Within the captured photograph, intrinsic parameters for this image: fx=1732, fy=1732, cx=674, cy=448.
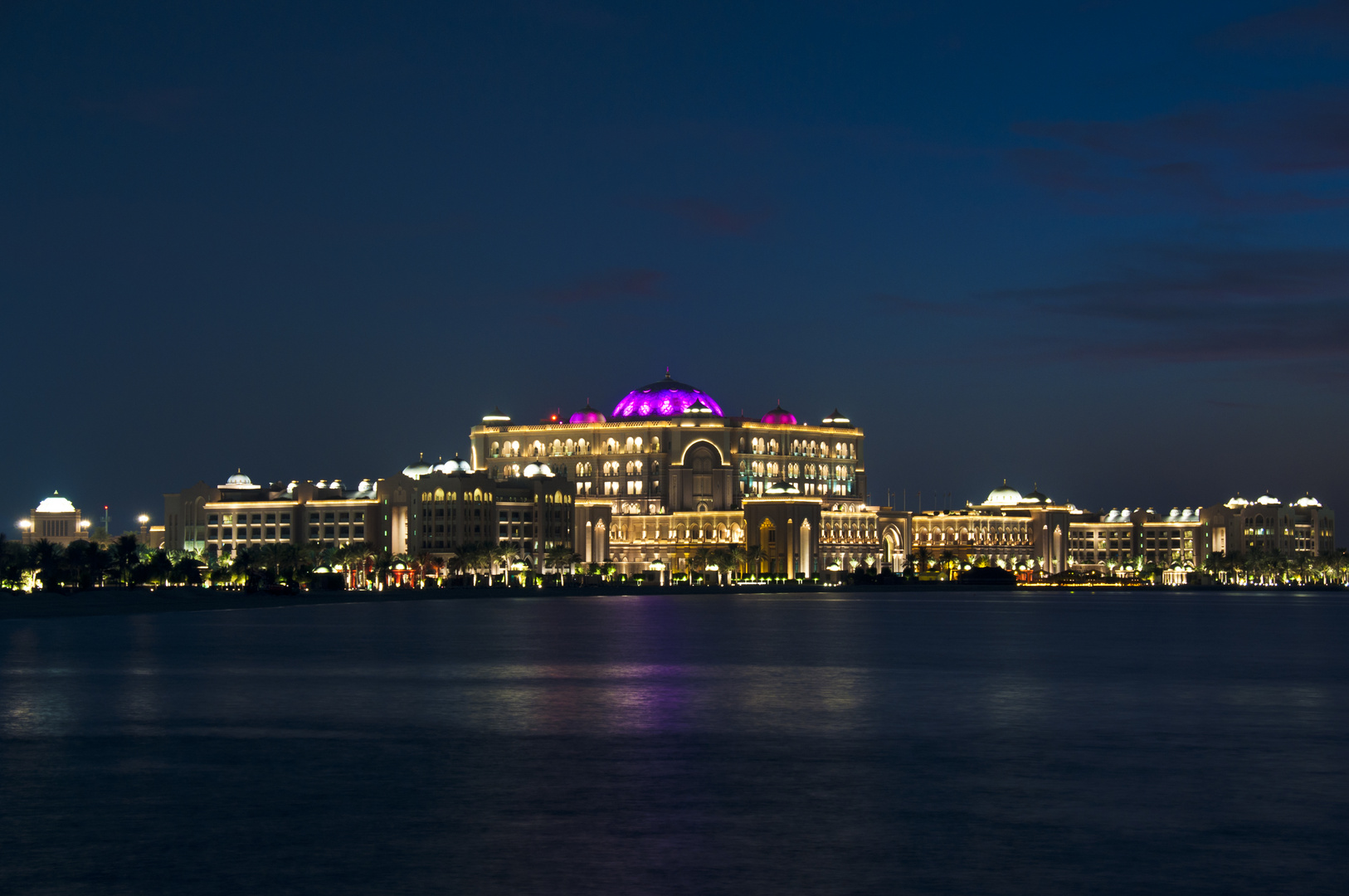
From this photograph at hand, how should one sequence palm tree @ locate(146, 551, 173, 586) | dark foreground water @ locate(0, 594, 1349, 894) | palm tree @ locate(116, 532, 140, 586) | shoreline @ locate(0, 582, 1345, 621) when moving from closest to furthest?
dark foreground water @ locate(0, 594, 1349, 894)
shoreline @ locate(0, 582, 1345, 621)
palm tree @ locate(116, 532, 140, 586)
palm tree @ locate(146, 551, 173, 586)

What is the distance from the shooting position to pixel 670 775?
26.4m

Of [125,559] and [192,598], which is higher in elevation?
[125,559]

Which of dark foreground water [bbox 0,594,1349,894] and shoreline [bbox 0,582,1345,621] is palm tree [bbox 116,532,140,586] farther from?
dark foreground water [bbox 0,594,1349,894]

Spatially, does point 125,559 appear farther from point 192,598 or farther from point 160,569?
point 192,598

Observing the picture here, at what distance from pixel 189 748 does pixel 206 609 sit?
94.5 meters

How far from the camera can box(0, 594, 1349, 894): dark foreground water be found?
18781 mm

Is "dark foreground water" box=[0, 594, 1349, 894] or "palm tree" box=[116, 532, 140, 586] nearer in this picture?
"dark foreground water" box=[0, 594, 1349, 894]

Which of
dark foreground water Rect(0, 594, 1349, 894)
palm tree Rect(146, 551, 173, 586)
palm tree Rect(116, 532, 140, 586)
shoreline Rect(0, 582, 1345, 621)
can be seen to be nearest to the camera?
dark foreground water Rect(0, 594, 1349, 894)

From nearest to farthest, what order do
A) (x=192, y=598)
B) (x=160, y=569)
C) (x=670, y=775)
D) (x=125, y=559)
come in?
(x=670, y=775)
(x=192, y=598)
(x=125, y=559)
(x=160, y=569)

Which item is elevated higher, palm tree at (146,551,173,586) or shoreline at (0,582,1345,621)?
palm tree at (146,551,173,586)

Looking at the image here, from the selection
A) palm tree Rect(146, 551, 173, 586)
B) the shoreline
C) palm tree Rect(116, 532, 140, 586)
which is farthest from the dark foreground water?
palm tree Rect(146, 551, 173, 586)

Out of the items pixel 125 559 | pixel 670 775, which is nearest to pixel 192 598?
pixel 125 559

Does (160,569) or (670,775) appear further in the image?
(160,569)

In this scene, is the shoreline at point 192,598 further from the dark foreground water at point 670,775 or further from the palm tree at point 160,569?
the dark foreground water at point 670,775
